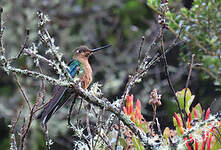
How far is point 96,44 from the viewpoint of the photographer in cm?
643

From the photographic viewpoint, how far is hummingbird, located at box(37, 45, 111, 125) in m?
2.62

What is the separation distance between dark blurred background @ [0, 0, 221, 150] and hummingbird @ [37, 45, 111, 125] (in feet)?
3.60

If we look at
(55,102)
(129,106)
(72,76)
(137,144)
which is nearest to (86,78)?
(72,76)

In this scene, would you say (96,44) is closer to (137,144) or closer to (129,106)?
(129,106)

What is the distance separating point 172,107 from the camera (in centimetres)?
507

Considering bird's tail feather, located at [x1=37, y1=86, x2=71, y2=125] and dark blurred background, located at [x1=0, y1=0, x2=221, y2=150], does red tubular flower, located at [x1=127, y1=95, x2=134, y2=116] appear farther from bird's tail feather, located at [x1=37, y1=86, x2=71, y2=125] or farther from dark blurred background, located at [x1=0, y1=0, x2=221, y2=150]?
dark blurred background, located at [x1=0, y1=0, x2=221, y2=150]

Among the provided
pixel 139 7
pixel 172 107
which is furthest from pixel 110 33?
pixel 172 107

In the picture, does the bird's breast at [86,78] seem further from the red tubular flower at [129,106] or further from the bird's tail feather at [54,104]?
the red tubular flower at [129,106]

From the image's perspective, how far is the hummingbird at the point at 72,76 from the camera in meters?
2.62

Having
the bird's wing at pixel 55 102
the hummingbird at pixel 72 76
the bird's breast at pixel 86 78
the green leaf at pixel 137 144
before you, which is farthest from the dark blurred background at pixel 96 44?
the green leaf at pixel 137 144

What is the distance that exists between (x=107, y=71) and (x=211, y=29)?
305cm

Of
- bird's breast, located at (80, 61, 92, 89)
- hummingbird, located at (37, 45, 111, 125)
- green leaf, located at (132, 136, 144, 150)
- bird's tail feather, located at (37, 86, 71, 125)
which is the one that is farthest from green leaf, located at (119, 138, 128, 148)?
bird's breast, located at (80, 61, 92, 89)

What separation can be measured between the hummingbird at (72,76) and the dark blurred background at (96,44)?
43.2 inches

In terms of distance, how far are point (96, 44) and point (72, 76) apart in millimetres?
2862
